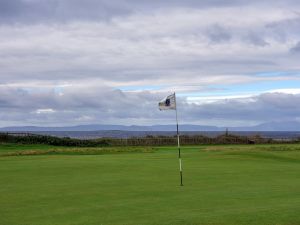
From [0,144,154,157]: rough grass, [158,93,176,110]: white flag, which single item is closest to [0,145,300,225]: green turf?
[158,93,176,110]: white flag

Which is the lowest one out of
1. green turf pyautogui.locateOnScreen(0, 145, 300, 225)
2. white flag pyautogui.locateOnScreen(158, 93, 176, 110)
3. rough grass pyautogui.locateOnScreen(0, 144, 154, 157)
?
green turf pyautogui.locateOnScreen(0, 145, 300, 225)

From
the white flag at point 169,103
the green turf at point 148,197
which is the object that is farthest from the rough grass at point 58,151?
the white flag at point 169,103

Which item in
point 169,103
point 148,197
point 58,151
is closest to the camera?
point 148,197

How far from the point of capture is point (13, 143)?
234ft

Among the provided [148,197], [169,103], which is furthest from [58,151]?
[148,197]

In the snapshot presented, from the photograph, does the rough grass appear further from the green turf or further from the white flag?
the white flag

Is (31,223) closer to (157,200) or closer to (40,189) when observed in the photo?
(157,200)

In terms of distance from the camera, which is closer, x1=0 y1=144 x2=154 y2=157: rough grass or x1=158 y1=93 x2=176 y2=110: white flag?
x1=158 y1=93 x2=176 y2=110: white flag

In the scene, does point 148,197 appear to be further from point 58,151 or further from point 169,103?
point 58,151

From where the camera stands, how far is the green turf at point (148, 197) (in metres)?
13.4

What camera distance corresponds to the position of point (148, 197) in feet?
56.2

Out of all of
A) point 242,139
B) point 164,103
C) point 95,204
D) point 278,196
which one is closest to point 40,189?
point 95,204

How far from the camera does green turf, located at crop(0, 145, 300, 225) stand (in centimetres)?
1340

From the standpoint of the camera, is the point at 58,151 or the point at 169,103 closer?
the point at 169,103
